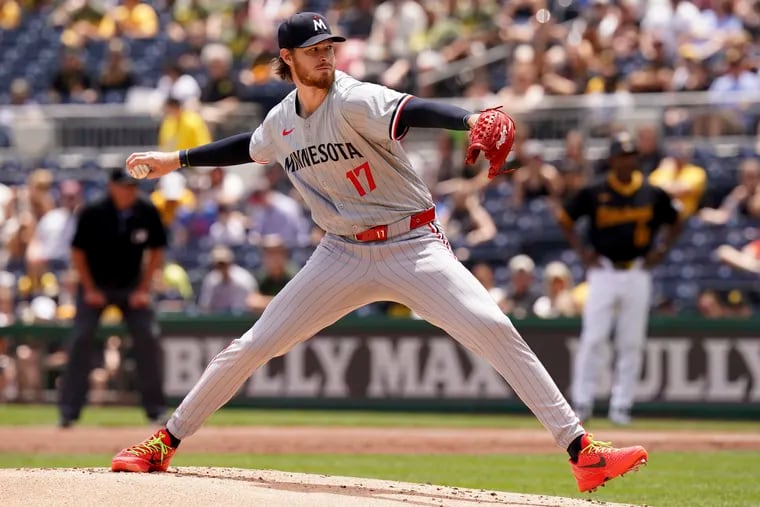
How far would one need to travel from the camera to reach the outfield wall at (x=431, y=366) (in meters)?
13.0

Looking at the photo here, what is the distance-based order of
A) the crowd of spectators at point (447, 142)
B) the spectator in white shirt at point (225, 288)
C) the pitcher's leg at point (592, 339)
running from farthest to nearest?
the spectator in white shirt at point (225, 288) → the crowd of spectators at point (447, 142) → the pitcher's leg at point (592, 339)

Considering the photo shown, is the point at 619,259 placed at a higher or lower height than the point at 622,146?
lower

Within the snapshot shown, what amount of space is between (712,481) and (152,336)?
5.53 metres

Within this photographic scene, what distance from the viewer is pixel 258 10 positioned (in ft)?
64.8

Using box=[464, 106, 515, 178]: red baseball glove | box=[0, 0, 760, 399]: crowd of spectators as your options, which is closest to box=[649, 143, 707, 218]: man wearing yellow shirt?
box=[0, 0, 760, 399]: crowd of spectators

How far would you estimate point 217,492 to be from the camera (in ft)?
19.2

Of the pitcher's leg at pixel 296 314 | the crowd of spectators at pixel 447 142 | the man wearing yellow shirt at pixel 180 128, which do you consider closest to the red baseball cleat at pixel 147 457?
the pitcher's leg at pixel 296 314

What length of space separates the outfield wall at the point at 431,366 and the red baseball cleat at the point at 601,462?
7052 millimetres

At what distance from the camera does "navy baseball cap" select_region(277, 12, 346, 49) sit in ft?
20.5

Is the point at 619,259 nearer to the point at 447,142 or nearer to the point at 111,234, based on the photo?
the point at 111,234

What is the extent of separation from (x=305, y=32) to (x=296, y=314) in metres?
1.23

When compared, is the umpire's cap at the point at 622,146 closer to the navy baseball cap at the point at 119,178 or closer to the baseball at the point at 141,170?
the navy baseball cap at the point at 119,178

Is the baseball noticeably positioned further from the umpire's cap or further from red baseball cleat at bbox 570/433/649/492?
the umpire's cap

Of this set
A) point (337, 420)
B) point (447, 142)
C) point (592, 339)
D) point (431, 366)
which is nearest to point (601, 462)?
point (592, 339)
